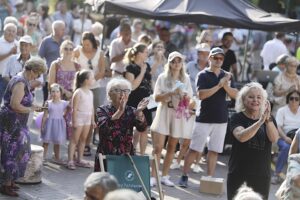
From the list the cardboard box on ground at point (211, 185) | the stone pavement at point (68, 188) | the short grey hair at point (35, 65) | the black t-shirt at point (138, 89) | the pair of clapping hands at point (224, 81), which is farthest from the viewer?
the black t-shirt at point (138, 89)

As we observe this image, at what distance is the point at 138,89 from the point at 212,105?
1434mm

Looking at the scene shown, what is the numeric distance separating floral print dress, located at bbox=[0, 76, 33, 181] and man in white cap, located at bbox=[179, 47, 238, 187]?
2361mm

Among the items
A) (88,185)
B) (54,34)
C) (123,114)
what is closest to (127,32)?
(54,34)

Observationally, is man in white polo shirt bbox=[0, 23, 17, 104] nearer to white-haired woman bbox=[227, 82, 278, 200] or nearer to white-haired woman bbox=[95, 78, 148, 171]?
white-haired woman bbox=[95, 78, 148, 171]

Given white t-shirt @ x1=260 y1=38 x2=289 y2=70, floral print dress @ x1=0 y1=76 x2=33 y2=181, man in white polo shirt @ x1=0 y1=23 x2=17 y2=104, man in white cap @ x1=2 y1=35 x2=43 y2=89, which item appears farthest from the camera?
white t-shirt @ x1=260 y1=38 x2=289 y2=70

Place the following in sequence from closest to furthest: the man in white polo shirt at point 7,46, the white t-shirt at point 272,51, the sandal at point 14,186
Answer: the sandal at point 14,186, the man in white polo shirt at point 7,46, the white t-shirt at point 272,51

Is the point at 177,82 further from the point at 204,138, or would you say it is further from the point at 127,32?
the point at 127,32

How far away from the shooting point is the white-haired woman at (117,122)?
765 centimetres

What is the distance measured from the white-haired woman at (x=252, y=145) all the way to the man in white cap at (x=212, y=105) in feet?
8.27

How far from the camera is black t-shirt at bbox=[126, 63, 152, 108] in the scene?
36.4 ft

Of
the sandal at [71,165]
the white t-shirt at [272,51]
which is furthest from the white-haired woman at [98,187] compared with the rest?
the white t-shirt at [272,51]

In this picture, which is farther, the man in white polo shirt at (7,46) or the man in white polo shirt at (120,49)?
the man in white polo shirt at (120,49)

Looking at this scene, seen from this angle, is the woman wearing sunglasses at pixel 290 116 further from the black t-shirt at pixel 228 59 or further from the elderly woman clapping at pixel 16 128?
the elderly woman clapping at pixel 16 128

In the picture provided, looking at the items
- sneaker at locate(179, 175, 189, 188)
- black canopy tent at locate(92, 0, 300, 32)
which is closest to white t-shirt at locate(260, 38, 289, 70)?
black canopy tent at locate(92, 0, 300, 32)
